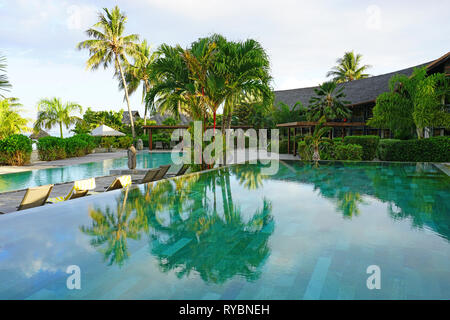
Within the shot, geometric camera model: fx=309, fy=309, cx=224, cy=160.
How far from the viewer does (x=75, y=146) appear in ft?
67.1

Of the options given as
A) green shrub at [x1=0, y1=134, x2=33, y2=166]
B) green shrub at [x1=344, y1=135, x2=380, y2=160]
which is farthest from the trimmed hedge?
green shrub at [x1=0, y1=134, x2=33, y2=166]

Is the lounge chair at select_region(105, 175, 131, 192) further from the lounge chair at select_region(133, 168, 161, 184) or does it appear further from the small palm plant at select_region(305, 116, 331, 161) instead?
the small palm plant at select_region(305, 116, 331, 161)

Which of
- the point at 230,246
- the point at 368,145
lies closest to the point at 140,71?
the point at 368,145

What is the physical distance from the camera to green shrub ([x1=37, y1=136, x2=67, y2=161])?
1783cm

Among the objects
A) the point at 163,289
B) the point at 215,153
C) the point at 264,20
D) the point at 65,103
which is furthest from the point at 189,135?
the point at 65,103

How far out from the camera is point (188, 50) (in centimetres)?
1130

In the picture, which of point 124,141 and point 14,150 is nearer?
point 14,150

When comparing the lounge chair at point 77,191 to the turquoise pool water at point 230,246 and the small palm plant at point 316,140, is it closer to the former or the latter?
the turquoise pool water at point 230,246

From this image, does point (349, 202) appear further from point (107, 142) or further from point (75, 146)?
point (107, 142)

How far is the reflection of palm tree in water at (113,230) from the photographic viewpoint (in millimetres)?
3444

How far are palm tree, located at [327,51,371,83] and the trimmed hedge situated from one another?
2576 cm

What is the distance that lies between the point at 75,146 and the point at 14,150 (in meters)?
5.51
